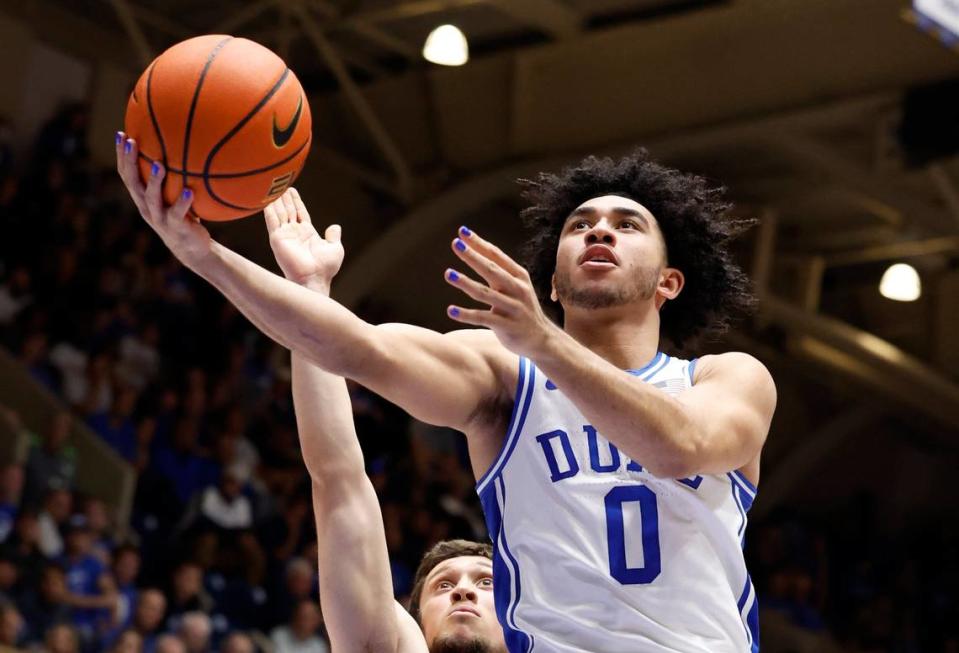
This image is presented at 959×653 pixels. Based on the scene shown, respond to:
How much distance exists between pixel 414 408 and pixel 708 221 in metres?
1.26

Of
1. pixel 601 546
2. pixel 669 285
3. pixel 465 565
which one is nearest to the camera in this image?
pixel 601 546

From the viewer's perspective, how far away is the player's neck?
142 inches

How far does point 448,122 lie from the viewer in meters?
13.3

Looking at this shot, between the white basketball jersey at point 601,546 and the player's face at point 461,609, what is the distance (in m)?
1.16

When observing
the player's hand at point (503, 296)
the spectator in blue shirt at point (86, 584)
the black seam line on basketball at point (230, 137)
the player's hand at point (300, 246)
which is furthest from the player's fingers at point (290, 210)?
the spectator in blue shirt at point (86, 584)

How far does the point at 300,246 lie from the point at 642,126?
863 centimetres

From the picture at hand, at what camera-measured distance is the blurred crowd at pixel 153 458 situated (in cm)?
886

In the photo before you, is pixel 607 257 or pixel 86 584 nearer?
pixel 607 257

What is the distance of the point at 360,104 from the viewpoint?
42.4ft

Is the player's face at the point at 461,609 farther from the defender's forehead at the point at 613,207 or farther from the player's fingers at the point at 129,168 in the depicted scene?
the player's fingers at the point at 129,168

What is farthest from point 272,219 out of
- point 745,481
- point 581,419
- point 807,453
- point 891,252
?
point 807,453

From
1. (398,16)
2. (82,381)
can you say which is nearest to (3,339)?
(82,381)

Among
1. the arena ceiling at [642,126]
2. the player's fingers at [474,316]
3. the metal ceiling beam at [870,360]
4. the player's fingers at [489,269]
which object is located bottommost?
the player's fingers at [474,316]

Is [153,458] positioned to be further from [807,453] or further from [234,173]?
[807,453]
